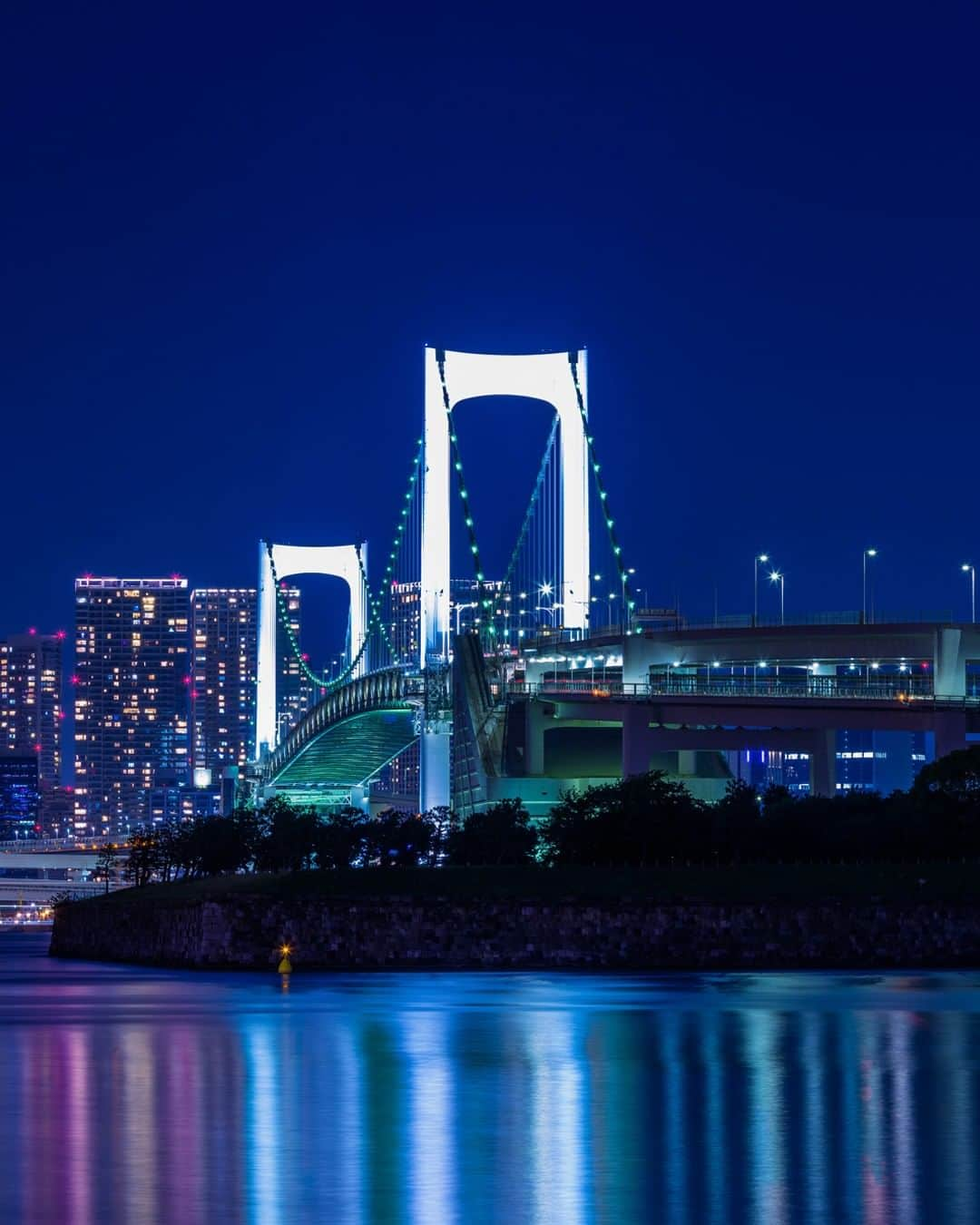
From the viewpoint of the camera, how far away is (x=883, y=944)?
4906 centimetres

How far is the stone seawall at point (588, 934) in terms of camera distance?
49125mm

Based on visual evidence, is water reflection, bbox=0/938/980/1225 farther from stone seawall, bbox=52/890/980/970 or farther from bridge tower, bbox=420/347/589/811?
bridge tower, bbox=420/347/589/811

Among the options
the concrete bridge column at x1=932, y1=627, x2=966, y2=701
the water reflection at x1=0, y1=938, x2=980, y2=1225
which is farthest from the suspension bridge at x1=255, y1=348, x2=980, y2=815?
the water reflection at x1=0, y1=938, x2=980, y2=1225

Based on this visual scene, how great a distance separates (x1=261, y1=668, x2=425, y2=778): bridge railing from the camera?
278ft

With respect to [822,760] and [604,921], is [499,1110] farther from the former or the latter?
[822,760]

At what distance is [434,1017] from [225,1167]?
53.3ft

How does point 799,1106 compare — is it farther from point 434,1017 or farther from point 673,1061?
point 434,1017

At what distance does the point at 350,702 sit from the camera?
313 feet

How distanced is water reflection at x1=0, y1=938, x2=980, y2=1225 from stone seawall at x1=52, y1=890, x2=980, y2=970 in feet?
32.4

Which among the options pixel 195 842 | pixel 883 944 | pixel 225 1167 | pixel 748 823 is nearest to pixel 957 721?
pixel 748 823

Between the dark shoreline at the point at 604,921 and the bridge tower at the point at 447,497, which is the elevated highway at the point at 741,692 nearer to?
the bridge tower at the point at 447,497

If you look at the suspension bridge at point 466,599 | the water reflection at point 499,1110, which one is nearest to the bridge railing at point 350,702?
the suspension bridge at point 466,599

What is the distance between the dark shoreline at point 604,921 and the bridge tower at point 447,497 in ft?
92.2

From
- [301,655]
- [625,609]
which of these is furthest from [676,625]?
[301,655]
